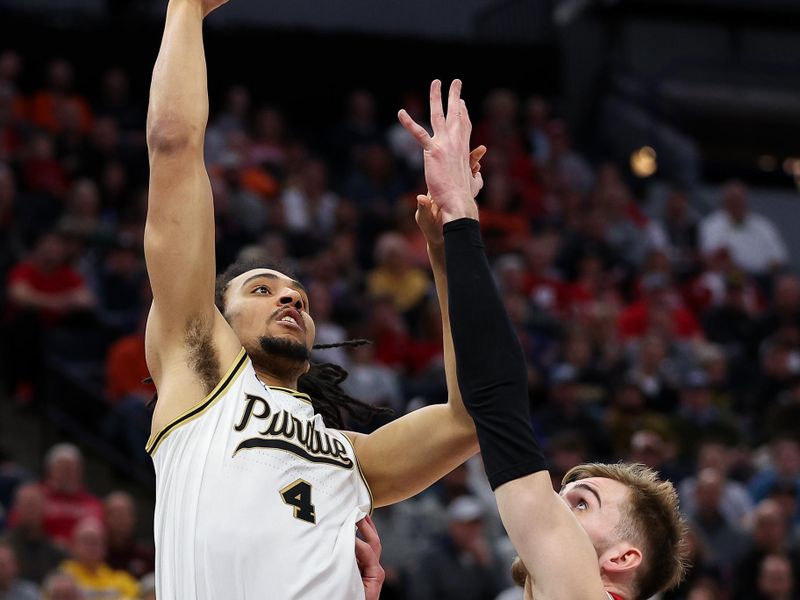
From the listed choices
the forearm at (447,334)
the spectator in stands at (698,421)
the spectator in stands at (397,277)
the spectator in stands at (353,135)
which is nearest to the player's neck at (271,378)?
the forearm at (447,334)

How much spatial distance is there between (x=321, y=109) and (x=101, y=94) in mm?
2813

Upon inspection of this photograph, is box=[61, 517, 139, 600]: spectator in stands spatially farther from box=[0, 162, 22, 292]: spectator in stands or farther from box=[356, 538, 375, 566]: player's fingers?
box=[356, 538, 375, 566]: player's fingers

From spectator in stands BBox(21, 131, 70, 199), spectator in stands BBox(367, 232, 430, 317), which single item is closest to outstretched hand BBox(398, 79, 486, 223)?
spectator in stands BBox(367, 232, 430, 317)

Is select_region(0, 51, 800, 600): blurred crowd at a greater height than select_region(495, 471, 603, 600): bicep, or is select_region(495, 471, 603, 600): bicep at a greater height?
select_region(495, 471, 603, 600): bicep

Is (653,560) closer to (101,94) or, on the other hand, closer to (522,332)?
(522,332)

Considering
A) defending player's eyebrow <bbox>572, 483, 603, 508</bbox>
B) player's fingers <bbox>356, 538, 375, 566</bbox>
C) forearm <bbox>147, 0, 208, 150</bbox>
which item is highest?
forearm <bbox>147, 0, 208, 150</bbox>

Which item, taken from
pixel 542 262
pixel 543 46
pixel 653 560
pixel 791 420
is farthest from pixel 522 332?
pixel 653 560

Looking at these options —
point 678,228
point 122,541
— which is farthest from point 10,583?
point 678,228

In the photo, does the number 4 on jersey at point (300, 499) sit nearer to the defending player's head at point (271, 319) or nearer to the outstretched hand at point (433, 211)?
the defending player's head at point (271, 319)

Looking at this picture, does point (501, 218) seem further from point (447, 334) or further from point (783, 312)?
point (447, 334)

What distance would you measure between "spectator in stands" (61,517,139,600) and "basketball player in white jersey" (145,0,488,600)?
465 cm

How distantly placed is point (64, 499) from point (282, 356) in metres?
5.48

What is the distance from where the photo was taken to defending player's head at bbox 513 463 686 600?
361 centimetres

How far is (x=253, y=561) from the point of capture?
344 cm
